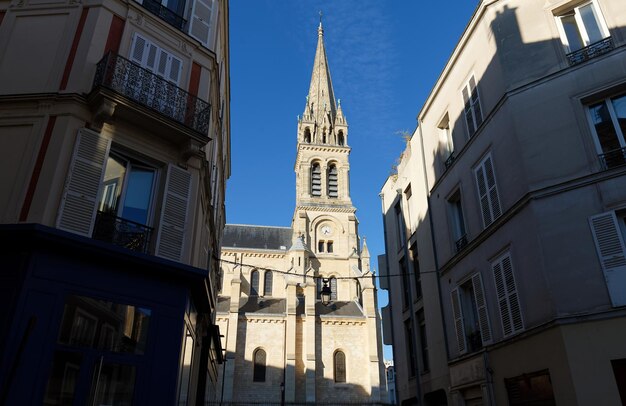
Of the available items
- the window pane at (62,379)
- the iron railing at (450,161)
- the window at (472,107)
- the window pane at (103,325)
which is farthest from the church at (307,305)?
the window pane at (62,379)

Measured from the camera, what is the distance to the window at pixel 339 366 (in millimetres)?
35625

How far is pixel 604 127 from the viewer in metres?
8.30

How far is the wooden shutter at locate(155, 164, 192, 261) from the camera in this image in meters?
7.96

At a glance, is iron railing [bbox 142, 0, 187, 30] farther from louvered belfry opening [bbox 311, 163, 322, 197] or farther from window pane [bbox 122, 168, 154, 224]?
louvered belfry opening [bbox 311, 163, 322, 197]

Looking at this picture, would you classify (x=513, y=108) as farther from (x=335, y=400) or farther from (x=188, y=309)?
(x=335, y=400)

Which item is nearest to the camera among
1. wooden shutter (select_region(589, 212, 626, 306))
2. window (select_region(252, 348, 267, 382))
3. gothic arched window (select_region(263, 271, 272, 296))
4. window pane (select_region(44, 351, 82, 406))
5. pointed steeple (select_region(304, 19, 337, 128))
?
window pane (select_region(44, 351, 82, 406))

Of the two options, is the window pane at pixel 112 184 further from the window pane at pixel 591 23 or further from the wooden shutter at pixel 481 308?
the window pane at pixel 591 23

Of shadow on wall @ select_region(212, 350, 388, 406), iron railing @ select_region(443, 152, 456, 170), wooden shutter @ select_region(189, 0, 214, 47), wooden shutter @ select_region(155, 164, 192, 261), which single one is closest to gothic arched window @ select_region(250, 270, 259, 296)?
shadow on wall @ select_region(212, 350, 388, 406)

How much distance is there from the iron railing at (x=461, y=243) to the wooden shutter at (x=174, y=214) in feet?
22.3

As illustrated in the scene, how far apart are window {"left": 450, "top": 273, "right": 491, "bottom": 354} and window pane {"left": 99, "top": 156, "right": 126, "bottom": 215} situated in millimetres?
7829

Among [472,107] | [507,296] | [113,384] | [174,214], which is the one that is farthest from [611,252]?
[113,384]

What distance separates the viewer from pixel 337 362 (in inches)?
1426

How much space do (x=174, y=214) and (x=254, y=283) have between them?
116 ft

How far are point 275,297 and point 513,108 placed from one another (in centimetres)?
3479
